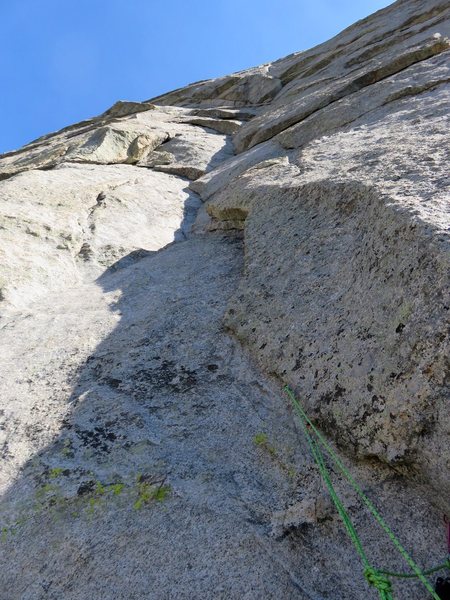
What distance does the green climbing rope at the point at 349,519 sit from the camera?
2902 mm

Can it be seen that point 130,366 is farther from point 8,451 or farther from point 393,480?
point 393,480

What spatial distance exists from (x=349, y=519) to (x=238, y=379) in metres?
1.70

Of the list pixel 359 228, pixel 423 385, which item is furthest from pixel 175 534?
pixel 359 228

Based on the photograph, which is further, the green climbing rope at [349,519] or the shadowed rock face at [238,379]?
the shadowed rock face at [238,379]

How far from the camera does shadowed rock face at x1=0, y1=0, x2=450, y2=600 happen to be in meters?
3.35

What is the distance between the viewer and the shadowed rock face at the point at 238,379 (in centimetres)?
335

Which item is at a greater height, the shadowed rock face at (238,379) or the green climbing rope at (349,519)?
the shadowed rock face at (238,379)

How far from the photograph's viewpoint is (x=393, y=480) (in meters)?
3.63

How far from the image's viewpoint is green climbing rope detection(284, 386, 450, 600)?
2.90 metres

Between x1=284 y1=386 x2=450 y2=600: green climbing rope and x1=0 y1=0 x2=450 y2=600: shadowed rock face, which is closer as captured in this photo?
x1=284 y1=386 x2=450 y2=600: green climbing rope

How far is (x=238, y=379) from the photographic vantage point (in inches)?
192

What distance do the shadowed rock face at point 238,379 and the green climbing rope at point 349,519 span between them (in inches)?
3.1

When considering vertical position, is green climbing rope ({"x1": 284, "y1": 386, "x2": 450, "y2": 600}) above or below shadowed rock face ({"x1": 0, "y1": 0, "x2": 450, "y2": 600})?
below

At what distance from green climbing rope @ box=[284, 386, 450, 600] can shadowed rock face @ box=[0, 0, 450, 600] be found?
8cm
